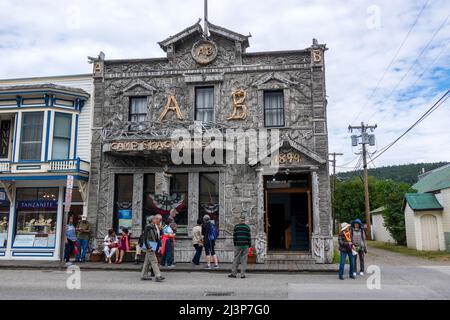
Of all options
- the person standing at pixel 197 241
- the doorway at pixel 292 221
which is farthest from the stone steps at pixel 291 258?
the person standing at pixel 197 241

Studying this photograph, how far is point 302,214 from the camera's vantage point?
17.9 m

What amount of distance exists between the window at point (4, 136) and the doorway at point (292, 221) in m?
12.0

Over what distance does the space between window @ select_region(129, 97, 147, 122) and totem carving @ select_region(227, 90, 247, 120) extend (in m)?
3.89

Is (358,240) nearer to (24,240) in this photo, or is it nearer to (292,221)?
(292,221)

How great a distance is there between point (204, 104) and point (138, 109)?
301 cm

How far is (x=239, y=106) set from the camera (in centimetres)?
1725

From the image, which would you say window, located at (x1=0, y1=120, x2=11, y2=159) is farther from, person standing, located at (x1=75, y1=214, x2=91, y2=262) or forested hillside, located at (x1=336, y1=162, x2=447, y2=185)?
forested hillside, located at (x1=336, y1=162, x2=447, y2=185)

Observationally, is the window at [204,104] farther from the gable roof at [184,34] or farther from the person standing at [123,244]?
the person standing at [123,244]

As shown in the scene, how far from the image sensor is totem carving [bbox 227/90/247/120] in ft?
56.3

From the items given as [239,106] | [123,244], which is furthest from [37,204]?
[239,106]

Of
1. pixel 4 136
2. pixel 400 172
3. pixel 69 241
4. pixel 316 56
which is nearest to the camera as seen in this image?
pixel 69 241

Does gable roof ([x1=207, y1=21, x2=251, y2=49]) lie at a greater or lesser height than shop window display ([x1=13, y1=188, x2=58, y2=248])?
greater

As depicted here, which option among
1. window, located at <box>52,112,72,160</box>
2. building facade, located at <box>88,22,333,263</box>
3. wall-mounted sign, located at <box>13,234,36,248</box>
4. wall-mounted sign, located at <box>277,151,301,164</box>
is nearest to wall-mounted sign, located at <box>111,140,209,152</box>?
building facade, located at <box>88,22,333,263</box>

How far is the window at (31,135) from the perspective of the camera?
17.8m
